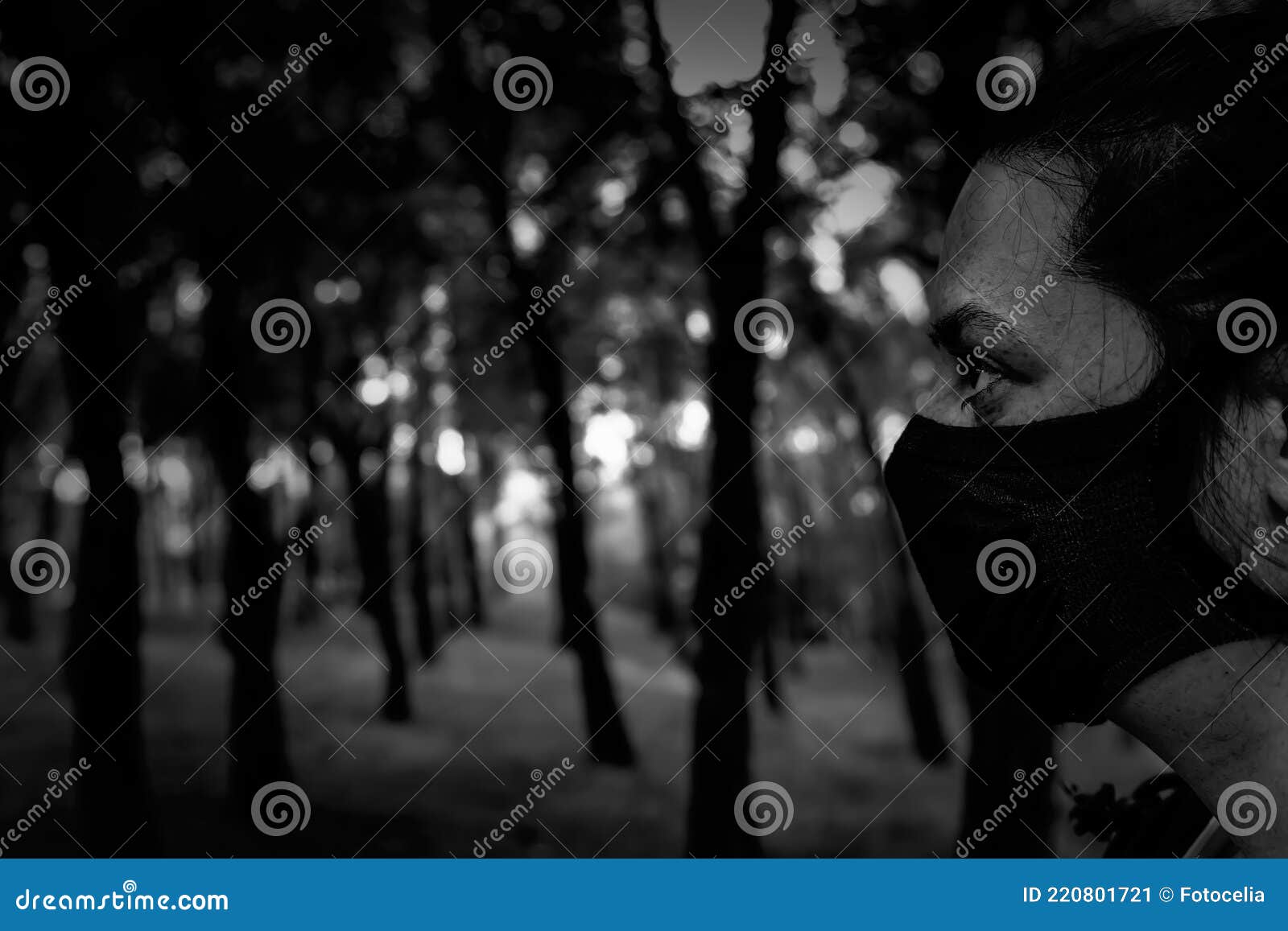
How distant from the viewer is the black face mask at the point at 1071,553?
5.18 feet

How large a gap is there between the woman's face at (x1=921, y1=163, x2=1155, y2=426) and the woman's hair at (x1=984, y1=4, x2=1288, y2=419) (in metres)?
0.03

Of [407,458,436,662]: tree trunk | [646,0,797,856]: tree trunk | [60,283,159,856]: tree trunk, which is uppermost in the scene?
[646,0,797,856]: tree trunk

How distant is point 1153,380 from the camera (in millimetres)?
1572

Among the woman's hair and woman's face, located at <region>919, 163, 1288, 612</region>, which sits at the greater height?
the woman's hair

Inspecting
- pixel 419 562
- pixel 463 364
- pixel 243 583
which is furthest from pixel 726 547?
pixel 419 562

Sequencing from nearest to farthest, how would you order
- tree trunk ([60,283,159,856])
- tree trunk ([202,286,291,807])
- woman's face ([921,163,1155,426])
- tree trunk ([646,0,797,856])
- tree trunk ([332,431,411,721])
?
woman's face ([921,163,1155,426]) → tree trunk ([60,283,159,856]) → tree trunk ([646,0,797,856]) → tree trunk ([202,286,291,807]) → tree trunk ([332,431,411,721])

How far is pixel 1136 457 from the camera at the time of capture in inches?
64.2

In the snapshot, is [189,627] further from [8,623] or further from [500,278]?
[500,278]

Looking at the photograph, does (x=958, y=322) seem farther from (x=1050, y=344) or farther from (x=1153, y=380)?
(x=1153, y=380)

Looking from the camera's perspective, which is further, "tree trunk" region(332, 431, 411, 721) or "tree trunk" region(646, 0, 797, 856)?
"tree trunk" region(332, 431, 411, 721)

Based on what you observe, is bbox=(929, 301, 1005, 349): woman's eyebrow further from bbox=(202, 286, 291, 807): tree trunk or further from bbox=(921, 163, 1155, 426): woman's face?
bbox=(202, 286, 291, 807): tree trunk

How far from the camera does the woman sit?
151 centimetres

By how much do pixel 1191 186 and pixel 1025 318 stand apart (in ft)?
1.04

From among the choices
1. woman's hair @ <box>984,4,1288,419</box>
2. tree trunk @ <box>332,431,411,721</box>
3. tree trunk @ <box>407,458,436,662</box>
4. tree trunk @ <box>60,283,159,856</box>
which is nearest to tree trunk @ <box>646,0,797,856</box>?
tree trunk @ <box>60,283,159,856</box>
